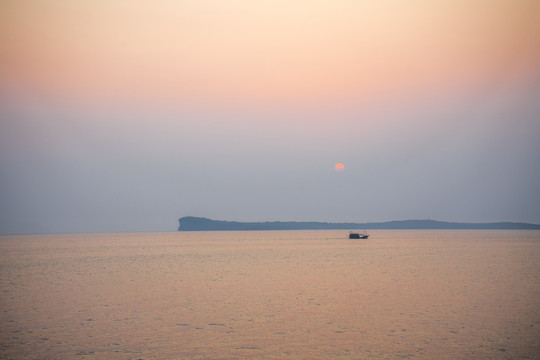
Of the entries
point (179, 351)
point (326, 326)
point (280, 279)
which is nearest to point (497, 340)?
point (326, 326)

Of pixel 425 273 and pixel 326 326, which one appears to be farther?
pixel 425 273

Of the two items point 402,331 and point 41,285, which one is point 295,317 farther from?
point 41,285

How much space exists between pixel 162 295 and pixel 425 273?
37.9m

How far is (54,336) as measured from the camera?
29641mm

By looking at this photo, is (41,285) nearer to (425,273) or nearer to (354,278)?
(354,278)

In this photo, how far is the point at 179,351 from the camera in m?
25.8

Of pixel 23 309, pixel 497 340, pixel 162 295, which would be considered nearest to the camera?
pixel 497 340

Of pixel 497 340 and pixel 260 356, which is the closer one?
pixel 260 356

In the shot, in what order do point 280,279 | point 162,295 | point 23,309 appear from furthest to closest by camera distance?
point 280,279
point 162,295
point 23,309

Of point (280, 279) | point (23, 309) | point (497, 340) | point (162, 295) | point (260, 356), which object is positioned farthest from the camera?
point (280, 279)

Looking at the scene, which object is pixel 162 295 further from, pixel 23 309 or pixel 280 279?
pixel 280 279

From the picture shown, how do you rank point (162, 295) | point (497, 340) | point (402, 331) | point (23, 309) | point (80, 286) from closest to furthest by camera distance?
1. point (497, 340)
2. point (402, 331)
3. point (23, 309)
4. point (162, 295)
5. point (80, 286)

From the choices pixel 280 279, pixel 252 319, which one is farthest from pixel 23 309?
pixel 280 279

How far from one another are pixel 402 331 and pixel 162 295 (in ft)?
82.4
